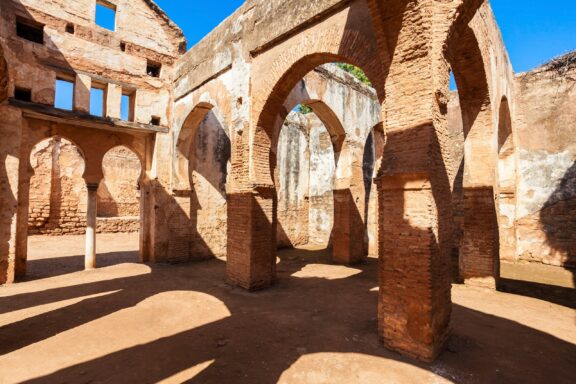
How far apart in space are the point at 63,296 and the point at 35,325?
1691 mm

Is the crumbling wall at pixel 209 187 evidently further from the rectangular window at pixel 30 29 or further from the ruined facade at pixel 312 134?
the rectangular window at pixel 30 29

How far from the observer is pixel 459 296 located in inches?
260

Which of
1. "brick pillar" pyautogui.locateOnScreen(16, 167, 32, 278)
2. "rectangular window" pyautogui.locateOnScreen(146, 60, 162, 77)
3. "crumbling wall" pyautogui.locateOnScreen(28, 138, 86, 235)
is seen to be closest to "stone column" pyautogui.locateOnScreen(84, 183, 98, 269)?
→ "brick pillar" pyautogui.locateOnScreen(16, 167, 32, 278)

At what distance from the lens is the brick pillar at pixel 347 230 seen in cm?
1027

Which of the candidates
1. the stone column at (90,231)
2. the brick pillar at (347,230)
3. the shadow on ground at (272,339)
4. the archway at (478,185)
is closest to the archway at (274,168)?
the brick pillar at (347,230)

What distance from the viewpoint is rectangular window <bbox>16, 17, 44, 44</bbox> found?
806cm

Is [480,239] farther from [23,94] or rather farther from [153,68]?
[23,94]

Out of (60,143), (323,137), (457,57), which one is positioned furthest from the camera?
(60,143)

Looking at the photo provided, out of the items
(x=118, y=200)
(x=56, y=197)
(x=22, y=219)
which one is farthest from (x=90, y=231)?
(x=118, y=200)

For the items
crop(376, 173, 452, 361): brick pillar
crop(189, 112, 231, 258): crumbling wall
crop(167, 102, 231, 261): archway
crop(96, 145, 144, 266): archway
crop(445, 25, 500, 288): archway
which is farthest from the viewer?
crop(96, 145, 144, 266): archway

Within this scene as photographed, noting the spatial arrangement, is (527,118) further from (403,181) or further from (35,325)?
(35,325)

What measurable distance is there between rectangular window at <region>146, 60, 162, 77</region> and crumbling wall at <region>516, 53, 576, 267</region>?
1349 cm

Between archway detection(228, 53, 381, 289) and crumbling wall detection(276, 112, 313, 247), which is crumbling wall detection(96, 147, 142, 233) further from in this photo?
archway detection(228, 53, 381, 289)

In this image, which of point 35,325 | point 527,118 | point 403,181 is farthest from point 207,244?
point 527,118
